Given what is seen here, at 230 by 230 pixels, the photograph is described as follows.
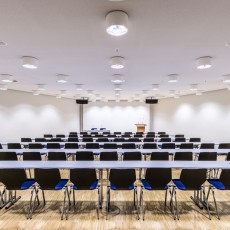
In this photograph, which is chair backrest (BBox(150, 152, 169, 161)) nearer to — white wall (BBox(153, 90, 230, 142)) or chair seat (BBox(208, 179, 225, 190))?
chair seat (BBox(208, 179, 225, 190))

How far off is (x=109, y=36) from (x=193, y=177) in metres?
2.97

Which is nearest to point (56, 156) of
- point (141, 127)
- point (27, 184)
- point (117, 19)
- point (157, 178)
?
point (27, 184)

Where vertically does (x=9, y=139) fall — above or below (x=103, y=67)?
below

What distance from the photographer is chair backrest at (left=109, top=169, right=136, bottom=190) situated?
3.17 m

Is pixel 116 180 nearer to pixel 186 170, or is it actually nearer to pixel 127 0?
pixel 186 170

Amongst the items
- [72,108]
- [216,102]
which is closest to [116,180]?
[216,102]

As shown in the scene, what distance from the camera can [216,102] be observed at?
973cm

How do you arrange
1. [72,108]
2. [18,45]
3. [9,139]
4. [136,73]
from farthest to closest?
1. [72,108]
2. [9,139]
3. [136,73]
4. [18,45]

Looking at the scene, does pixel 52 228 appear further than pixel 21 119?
No

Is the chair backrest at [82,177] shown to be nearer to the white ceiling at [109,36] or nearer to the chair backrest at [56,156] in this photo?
the chair backrest at [56,156]

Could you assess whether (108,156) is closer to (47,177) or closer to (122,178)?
(122,178)

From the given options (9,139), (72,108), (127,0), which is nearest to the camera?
(127,0)

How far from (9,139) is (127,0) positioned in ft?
31.0

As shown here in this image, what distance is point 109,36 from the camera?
3029 millimetres
